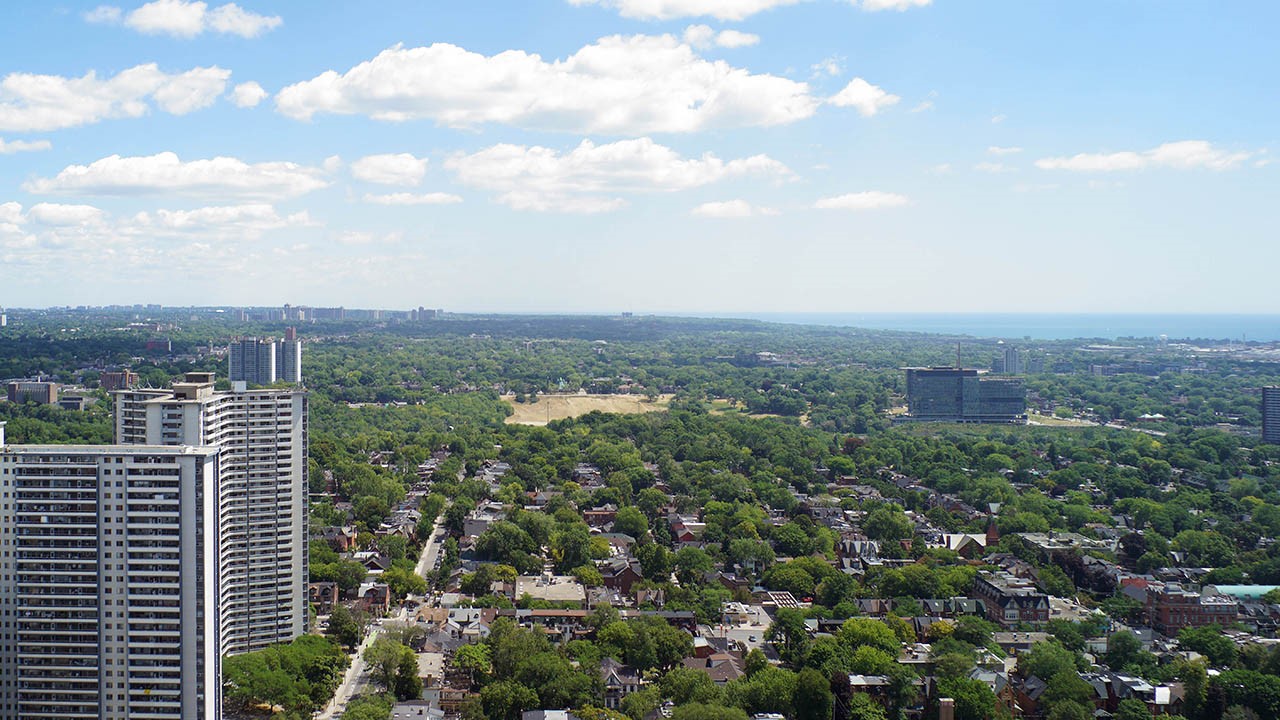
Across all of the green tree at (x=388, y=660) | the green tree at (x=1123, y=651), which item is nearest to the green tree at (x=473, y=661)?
the green tree at (x=388, y=660)

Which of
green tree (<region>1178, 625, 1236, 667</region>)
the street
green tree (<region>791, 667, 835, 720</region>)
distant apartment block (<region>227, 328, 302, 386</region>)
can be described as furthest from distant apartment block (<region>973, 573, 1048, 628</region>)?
distant apartment block (<region>227, 328, 302, 386</region>)

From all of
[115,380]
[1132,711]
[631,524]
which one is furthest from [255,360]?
[1132,711]

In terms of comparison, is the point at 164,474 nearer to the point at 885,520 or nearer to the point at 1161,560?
the point at 885,520

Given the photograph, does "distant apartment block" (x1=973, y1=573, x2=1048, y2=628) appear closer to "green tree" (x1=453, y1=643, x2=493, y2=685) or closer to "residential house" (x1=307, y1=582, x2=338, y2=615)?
"green tree" (x1=453, y1=643, x2=493, y2=685)

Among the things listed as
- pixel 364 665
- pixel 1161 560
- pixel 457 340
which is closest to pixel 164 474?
pixel 364 665

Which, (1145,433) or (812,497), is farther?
(1145,433)

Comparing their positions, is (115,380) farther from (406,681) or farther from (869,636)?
(869,636)
